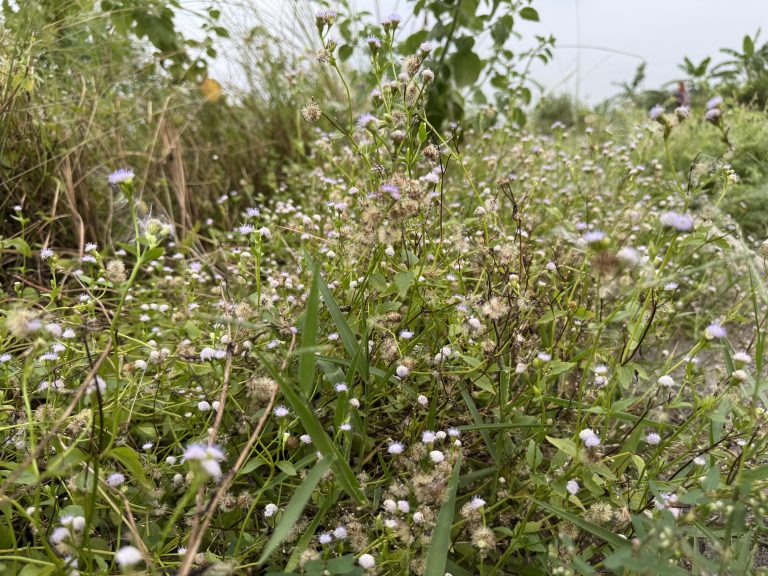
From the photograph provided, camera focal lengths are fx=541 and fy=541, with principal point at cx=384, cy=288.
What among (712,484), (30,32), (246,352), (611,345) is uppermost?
(30,32)

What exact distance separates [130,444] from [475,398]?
913 millimetres

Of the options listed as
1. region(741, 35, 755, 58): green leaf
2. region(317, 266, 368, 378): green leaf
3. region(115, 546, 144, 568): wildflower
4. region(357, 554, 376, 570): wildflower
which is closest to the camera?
region(115, 546, 144, 568): wildflower

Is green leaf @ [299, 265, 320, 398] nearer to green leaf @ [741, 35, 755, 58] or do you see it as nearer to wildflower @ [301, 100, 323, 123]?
wildflower @ [301, 100, 323, 123]

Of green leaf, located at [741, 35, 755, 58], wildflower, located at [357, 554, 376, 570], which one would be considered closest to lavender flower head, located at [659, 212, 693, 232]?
wildflower, located at [357, 554, 376, 570]

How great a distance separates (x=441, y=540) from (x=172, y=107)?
2876mm

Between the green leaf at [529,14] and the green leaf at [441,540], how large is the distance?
290cm

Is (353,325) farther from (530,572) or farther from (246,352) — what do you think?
(530,572)

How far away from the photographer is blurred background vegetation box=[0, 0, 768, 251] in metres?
2.45

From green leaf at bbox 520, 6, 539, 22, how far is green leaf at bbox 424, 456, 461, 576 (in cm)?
290

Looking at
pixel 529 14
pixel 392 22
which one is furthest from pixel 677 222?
pixel 529 14

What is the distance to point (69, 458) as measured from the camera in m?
0.87

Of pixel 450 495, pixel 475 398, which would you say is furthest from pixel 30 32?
pixel 450 495

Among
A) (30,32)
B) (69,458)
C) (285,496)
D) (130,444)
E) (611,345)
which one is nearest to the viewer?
(69,458)

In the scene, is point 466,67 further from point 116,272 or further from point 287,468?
point 287,468
